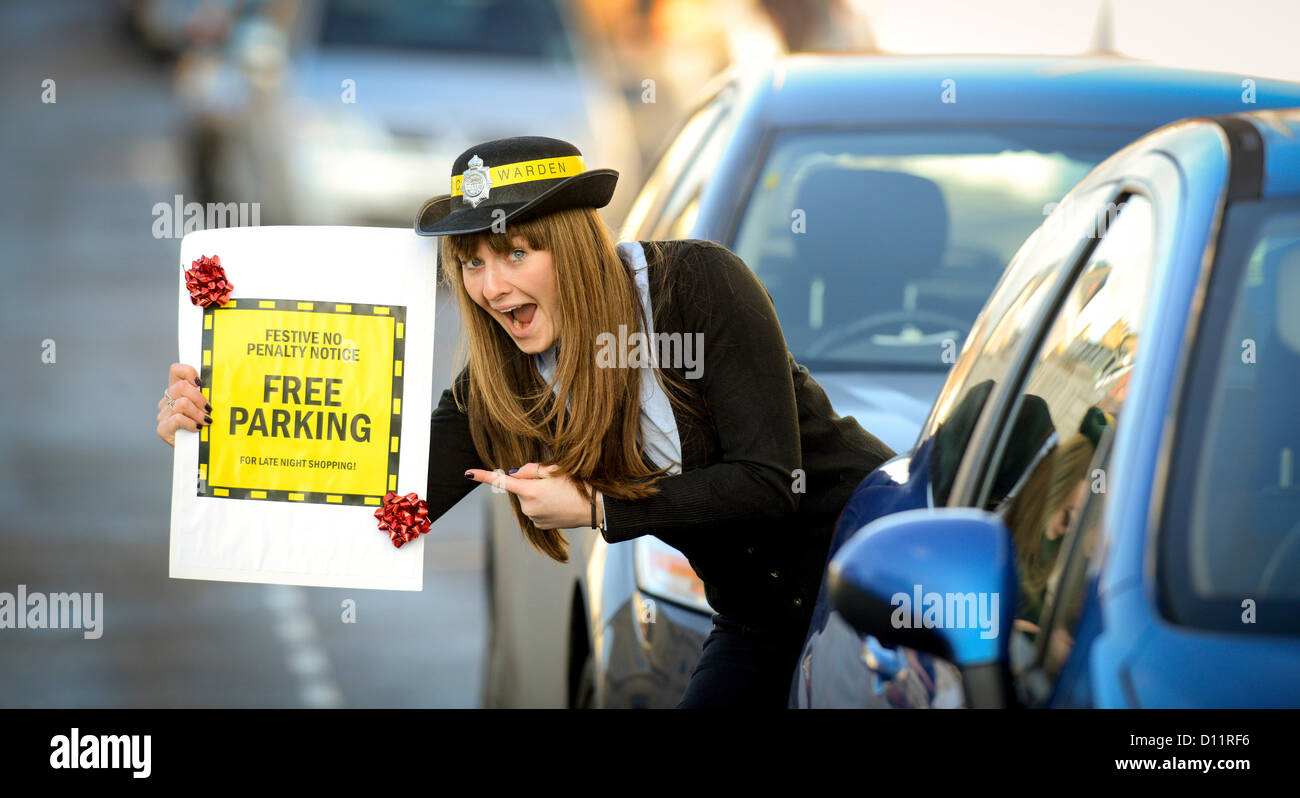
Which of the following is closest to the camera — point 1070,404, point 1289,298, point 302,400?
point 1289,298

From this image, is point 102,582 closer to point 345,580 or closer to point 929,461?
point 345,580

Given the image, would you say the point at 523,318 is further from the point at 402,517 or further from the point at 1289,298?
the point at 1289,298

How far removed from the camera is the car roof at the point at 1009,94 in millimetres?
4539

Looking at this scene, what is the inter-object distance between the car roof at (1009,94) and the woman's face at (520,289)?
1803mm

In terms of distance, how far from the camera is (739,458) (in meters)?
2.86

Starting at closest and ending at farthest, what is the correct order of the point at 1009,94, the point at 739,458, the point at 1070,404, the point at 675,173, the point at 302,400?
the point at 1070,404 → the point at 739,458 → the point at 302,400 → the point at 1009,94 → the point at 675,173

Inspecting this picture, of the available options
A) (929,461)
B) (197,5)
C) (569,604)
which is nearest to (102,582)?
(569,604)

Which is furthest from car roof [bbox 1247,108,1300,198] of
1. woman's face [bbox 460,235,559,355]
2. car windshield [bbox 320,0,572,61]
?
car windshield [bbox 320,0,572,61]

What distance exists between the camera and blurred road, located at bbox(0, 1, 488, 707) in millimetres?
5805

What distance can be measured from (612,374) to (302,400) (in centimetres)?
59

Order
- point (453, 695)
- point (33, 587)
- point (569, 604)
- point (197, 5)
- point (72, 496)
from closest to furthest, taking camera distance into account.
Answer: point (569, 604)
point (453, 695)
point (33, 587)
point (72, 496)
point (197, 5)

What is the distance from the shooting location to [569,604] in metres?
4.25

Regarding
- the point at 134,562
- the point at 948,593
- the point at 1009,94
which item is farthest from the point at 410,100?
the point at 948,593

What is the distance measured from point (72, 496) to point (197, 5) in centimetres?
1735
